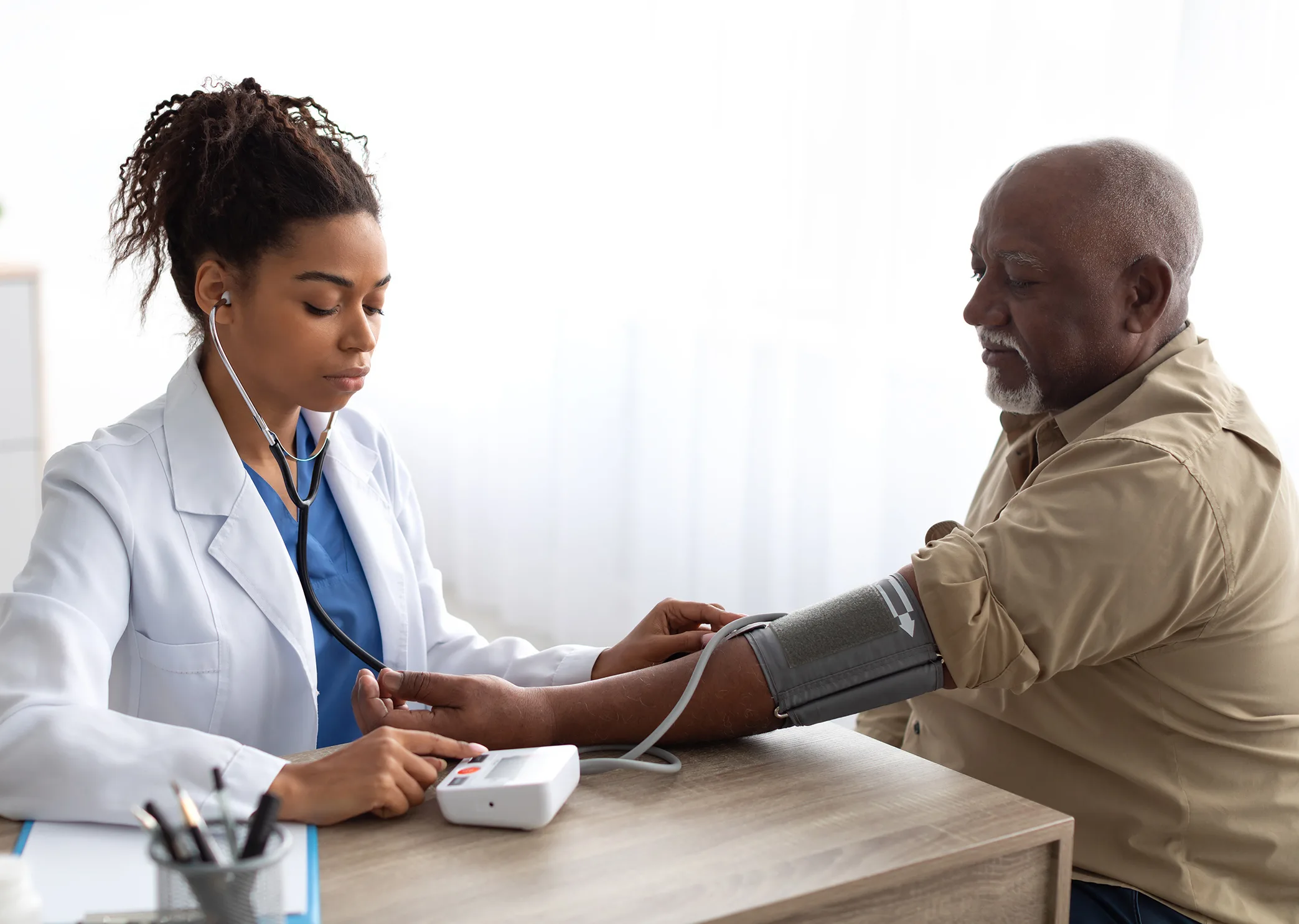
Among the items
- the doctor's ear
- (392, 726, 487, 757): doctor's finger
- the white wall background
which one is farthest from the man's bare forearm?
the white wall background

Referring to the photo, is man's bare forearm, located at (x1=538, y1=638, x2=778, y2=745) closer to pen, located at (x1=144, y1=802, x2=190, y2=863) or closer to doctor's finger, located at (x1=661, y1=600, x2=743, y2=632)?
doctor's finger, located at (x1=661, y1=600, x2=743, y2=632)

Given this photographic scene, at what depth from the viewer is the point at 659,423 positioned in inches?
131

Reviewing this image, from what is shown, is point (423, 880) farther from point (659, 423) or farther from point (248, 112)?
point (659, 423)

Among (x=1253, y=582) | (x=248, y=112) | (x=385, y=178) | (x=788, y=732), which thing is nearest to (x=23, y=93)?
(x=385, y=178)

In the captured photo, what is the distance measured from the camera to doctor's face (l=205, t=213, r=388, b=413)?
1.36m

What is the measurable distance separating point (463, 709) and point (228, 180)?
2.27 ft

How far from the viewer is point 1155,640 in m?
1.22

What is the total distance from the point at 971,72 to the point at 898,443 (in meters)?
0.79

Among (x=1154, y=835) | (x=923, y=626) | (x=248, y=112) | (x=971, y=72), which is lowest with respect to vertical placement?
(x=1154, y=835)

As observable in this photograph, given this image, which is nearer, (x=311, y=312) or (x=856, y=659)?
(x=856, y=659)

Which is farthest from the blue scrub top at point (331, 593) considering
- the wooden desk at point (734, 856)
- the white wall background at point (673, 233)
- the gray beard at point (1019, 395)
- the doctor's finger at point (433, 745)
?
the white wall background at point (673, 233)

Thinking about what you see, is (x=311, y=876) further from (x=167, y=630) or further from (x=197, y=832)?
(x=167, y=630)

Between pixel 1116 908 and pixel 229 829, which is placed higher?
pixel 229 829

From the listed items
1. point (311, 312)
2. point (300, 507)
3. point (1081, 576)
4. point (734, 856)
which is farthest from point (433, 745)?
point (1081, 576)
